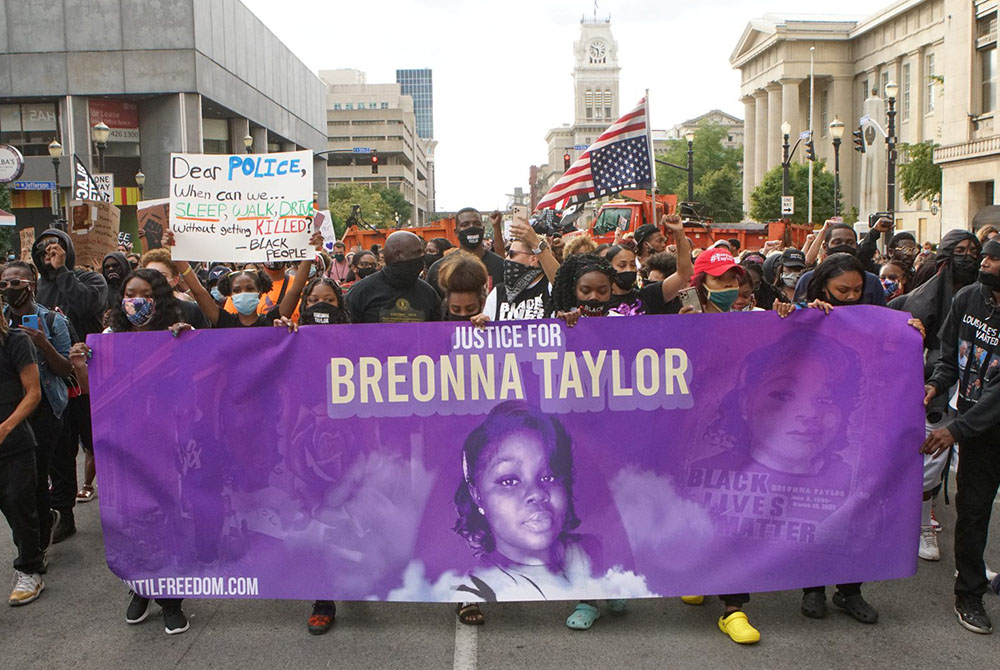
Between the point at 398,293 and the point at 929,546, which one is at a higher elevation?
the point at 398,293

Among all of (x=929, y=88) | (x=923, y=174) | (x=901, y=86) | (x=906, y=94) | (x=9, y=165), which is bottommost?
(x=9, y=165)

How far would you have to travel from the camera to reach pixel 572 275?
527 centimetres

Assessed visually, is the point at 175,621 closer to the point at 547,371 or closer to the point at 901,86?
the point at 547,371

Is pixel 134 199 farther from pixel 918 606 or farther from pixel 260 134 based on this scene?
pixel 918 606

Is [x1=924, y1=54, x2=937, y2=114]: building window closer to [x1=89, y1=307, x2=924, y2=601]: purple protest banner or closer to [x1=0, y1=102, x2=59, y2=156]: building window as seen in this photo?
[x1=0, y1=102, x2=59, y2=156]: building window

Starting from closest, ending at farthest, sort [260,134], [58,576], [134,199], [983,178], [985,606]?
[985,606]
[58,576]
[983,178]
[134,199]
[260,134]

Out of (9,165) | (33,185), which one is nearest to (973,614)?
(9,165)

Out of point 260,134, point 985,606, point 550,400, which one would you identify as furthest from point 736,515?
point 260,134

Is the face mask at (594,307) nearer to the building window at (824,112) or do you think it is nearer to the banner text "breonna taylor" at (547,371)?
the banner text "breonna taylor" at (547,371)

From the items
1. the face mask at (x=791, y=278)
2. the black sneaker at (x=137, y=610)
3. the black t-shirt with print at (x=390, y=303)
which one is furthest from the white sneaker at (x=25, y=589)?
the face mask at (x=791, y=278)

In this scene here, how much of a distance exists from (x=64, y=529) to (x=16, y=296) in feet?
5.67

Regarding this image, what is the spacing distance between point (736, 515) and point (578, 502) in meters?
0.77

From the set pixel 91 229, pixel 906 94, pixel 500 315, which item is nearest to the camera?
pixel 500 315

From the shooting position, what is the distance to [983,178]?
4191 cm
